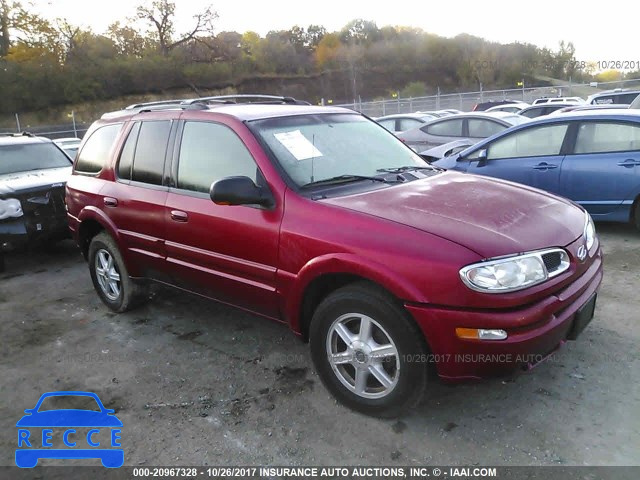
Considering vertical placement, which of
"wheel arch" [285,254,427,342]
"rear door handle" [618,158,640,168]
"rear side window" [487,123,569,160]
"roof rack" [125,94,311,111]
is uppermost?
"roof rack" [125,94,311,111]

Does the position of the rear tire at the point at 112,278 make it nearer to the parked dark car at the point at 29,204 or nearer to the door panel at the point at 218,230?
the door panel at the point at 218,230

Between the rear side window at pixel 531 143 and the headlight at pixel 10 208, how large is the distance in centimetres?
588

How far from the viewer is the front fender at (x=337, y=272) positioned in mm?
2678

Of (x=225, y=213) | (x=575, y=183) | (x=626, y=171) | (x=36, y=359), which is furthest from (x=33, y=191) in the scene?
(x=626, y=171)

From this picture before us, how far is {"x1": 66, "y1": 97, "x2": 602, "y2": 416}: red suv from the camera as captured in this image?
103 inches

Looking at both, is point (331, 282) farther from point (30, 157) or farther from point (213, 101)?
point (30, 157)

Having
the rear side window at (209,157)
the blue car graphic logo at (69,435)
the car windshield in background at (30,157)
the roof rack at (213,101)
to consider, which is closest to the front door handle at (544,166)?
the roof rack at (213,101)

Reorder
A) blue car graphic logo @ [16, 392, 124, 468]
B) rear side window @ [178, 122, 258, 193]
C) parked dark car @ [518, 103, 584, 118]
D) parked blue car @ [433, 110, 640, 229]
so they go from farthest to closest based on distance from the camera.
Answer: parked dark car @ [518, 103, 584, 118] < parked blue car @ [433, 110, 640, 229] < rear side window @ [178, 122, 258, 193] < blue car graphic logo @ [16, 392, 124, 468]

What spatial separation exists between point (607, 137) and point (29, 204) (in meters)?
6.80

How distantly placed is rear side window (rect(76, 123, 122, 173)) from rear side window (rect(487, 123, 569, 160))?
15.6ft

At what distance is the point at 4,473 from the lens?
279 centimetres

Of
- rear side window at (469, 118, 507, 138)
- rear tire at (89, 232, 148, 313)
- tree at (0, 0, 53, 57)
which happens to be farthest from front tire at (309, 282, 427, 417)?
tree at (0, 0, 53, 57)

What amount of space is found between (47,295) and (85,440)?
10.0 feet

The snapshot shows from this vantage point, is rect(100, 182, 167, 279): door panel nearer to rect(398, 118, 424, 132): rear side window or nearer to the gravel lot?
the gravel lot
